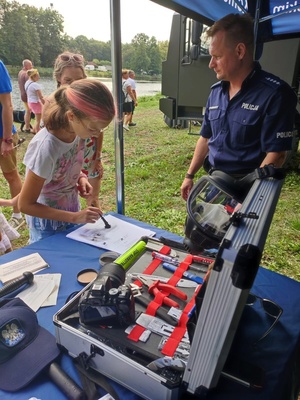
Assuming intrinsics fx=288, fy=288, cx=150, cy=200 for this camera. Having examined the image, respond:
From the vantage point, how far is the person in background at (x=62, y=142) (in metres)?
1.20

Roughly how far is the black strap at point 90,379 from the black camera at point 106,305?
10 centimetres

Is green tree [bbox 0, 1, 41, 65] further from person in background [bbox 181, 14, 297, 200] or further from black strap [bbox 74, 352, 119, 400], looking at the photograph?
black strap [bbox 74, 352, 119, 400]

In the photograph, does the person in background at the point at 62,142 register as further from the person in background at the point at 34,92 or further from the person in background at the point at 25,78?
the person in background at the point at 25,78

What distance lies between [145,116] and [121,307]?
1005 cm

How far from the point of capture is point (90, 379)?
0.75 metres

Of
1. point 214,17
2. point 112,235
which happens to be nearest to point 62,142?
point 112,235

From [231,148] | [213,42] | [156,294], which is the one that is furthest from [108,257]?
[213,42]

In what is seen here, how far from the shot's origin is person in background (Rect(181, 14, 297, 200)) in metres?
1.54

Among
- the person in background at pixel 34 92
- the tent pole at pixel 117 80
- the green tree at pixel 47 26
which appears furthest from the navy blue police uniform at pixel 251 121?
the green tree at pixel 47 26

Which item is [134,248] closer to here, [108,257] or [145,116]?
[108,257]

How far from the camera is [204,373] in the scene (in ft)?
1.88

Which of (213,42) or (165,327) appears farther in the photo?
(213,42)

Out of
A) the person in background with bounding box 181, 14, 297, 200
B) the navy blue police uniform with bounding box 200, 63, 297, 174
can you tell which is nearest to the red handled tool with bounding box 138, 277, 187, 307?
the person in background with bounding box 181, 14, 297, 200

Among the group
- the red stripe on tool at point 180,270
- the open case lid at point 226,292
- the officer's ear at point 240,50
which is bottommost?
the red stripe on tool at point 180,270
